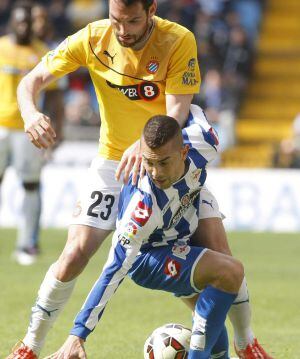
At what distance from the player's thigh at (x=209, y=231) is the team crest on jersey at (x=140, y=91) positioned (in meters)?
0.65

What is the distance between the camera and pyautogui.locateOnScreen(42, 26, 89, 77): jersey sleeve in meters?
6.55

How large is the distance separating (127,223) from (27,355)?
1.04 metres

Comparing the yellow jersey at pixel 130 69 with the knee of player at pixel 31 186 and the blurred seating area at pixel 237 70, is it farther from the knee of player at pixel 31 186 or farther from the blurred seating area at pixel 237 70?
the blurred seating area at pixel 237 70

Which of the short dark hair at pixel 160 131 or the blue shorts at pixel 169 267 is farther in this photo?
the blue shorts at pixel 169 267

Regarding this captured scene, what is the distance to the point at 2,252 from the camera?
1225 cm

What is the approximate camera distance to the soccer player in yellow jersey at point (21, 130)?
36.2 ft

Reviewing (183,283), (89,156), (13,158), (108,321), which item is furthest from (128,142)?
(89,156)

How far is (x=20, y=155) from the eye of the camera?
11.1 m

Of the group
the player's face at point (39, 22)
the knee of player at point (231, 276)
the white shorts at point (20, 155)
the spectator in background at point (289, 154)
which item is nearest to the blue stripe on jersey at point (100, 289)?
the knee of player at point (231, 276)

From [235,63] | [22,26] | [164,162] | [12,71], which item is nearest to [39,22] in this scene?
[22,26]

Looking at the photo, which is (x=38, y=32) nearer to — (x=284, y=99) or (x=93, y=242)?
(x=93, y=242)

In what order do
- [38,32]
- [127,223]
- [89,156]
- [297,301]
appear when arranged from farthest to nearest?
[89,156], [38,32], [297,301], [127,223]

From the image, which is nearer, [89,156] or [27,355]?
[27,355]

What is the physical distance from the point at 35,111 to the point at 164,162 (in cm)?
96
